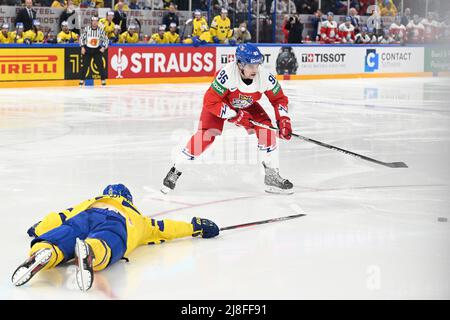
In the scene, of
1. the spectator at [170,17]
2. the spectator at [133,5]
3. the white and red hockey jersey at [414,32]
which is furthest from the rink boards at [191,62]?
the spectator at [133,5]

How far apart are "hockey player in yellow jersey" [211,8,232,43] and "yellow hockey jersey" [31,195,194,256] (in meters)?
15.4

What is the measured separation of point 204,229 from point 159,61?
14.1 metres

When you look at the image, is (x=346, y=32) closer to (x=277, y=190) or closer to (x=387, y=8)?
(x=387, y=8)

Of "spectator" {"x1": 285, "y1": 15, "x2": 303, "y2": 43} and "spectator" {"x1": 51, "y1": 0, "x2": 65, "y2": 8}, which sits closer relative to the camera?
"spectator" {"x1": 51, "y1": 0, "x2": 65, "y2": 8}

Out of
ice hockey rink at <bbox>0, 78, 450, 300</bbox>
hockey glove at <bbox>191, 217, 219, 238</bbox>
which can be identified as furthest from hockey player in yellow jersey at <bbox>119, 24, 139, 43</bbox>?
hockey glove at <bbox>191, 217, 219, 238</bbox>

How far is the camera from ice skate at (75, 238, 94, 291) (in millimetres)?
4055

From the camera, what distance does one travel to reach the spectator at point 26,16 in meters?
17.4

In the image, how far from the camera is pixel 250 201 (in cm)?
660

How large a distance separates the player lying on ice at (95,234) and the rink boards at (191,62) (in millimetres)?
9754

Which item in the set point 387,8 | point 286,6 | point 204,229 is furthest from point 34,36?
point 204,229

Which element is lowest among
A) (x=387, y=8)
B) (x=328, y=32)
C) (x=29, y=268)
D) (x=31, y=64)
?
(x=29, y=268)

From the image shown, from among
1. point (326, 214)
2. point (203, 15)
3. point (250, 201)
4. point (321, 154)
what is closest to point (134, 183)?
point (250, 201)

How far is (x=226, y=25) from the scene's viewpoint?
66.8 ft

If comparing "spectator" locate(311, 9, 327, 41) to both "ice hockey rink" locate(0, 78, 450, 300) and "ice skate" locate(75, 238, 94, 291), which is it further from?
"ice skate" locate(75, 238, 94, 291)
